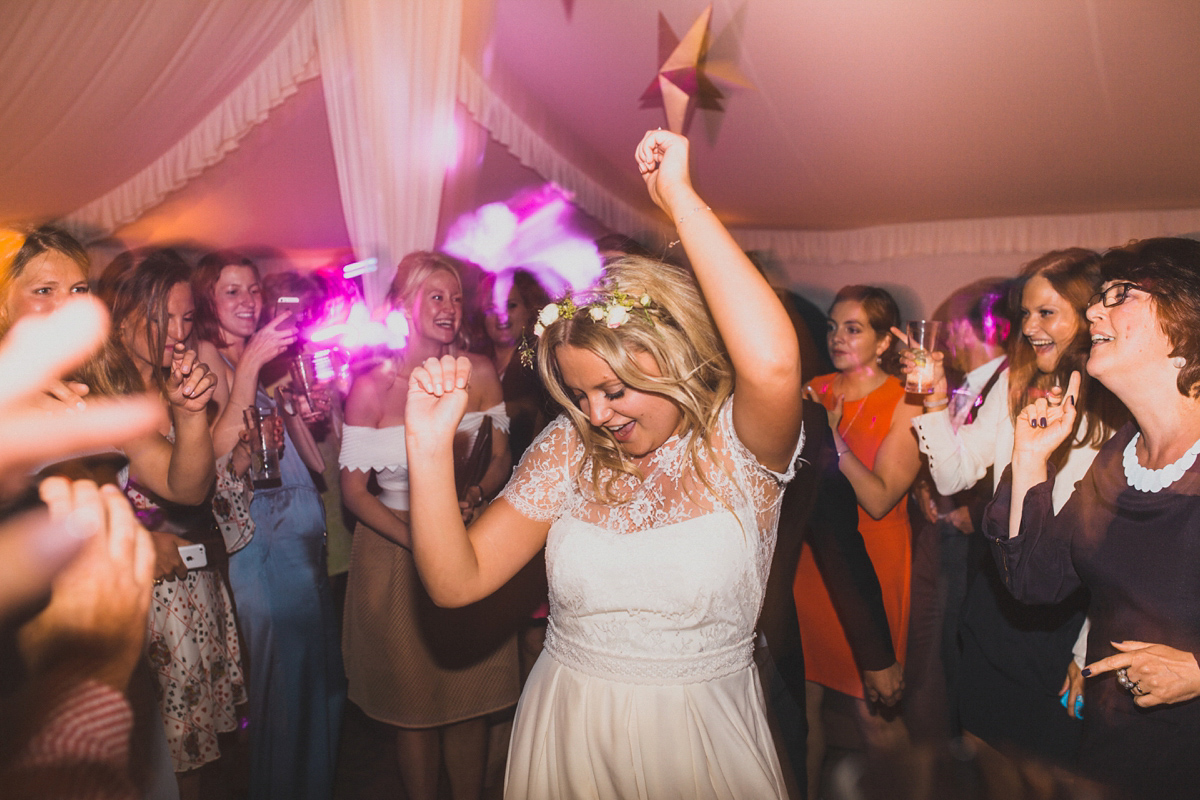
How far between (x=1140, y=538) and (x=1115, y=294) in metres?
0.53

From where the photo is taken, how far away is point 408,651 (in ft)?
7.64

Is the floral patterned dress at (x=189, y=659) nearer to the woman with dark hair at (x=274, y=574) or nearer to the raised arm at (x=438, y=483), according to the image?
the woman with dark hair at (x=274, y=574)

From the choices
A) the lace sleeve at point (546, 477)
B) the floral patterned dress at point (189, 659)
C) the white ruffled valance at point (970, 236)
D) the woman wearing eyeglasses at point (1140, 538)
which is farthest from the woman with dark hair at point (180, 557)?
the white ruffled valance at point (970, 236)

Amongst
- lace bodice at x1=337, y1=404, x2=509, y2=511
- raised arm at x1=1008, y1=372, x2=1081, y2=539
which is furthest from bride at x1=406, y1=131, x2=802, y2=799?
lace bodice at x1=337, y1=404, x2=509, y2=511

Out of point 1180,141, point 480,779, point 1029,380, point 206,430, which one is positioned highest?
point 1180,141

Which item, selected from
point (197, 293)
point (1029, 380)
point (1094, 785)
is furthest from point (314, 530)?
point (1029, 380)

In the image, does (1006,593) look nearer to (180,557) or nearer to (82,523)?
(82,523)

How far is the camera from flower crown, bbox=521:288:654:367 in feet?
4.67

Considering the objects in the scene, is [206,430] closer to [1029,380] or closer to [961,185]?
[1029,380]

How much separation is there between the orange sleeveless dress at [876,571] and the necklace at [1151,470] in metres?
1.01

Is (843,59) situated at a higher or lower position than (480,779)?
higher

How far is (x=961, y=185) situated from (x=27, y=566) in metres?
5.86

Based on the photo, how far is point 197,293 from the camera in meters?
2.50

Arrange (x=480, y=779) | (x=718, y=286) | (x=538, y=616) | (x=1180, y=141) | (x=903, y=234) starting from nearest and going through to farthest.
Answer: (x=718, y=286)
(x=480, y=779)
(x=538, y=616)
(x=1180, y=141)
(x=903, y=234)
